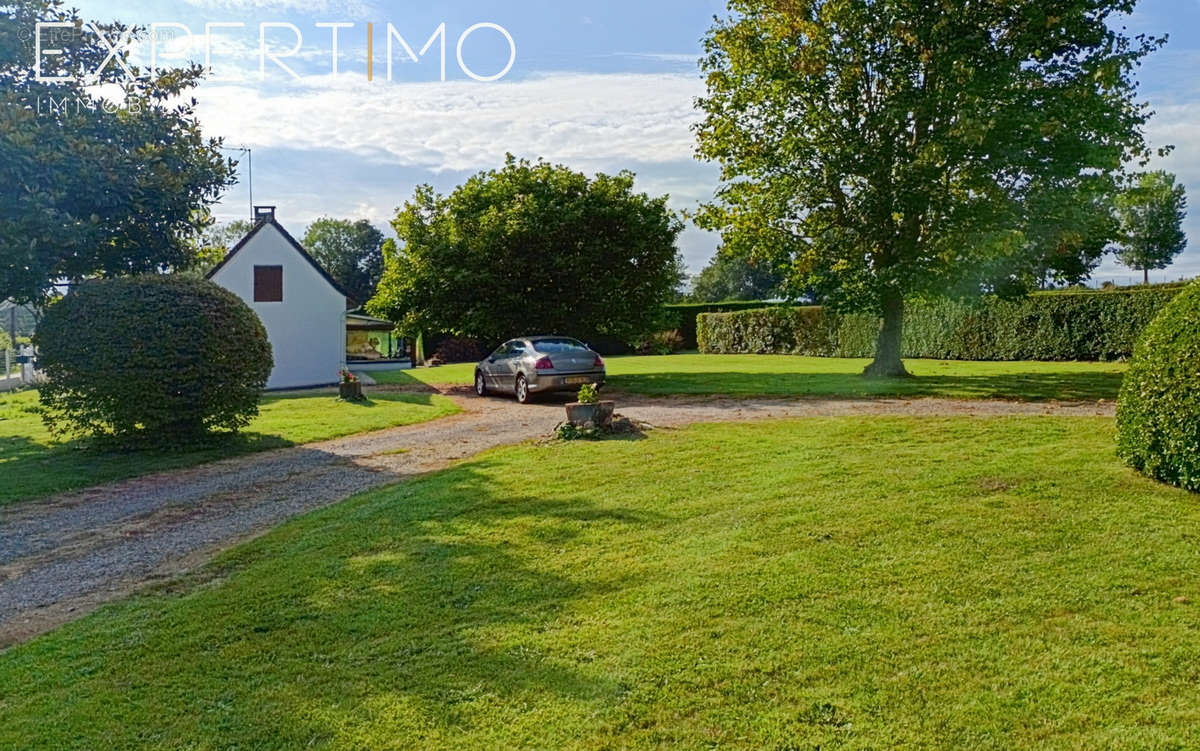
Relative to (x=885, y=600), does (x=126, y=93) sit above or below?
above

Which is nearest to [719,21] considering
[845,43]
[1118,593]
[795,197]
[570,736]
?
[845,43]

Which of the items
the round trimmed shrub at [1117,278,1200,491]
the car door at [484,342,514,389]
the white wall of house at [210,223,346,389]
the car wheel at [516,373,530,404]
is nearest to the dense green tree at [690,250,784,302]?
the white wall of house at [210,223,346,389]

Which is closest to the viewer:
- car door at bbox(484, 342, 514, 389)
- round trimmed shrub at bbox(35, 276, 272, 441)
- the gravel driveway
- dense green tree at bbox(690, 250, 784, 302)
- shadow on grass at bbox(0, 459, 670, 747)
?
shadow on grass at bbox(0, 459, 670, 747)

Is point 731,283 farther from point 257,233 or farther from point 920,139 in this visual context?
point 920,139

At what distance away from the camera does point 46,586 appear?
593cm

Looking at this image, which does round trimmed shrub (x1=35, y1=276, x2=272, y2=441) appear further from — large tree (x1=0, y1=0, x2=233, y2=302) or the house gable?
the house gable

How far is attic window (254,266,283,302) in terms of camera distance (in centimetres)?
2939

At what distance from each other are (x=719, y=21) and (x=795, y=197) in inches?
208

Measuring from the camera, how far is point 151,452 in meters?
12.2

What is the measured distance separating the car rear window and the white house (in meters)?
14.4

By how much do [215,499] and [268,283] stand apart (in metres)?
22.6

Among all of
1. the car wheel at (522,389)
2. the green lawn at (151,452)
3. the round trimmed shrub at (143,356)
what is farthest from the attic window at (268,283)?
the round trimmed shrub at (143,356)

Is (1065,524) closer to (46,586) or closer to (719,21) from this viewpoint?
(46,586)

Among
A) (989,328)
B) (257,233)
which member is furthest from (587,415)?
(257,233)
